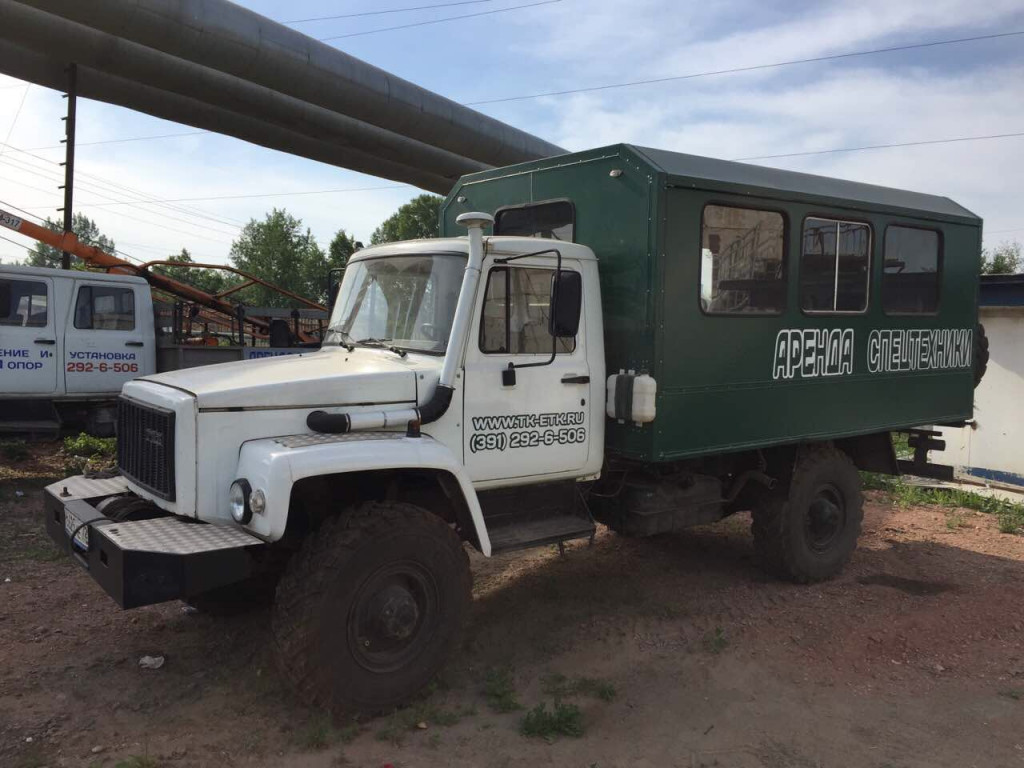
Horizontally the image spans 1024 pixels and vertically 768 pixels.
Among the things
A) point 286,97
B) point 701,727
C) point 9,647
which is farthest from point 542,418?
point 286,97

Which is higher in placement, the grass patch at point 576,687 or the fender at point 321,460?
the fender at point 321,460

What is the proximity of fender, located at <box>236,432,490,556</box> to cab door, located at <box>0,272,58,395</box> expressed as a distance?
263 inches

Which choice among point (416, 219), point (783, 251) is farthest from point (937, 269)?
point (416, 219)

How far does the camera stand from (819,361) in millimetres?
5703

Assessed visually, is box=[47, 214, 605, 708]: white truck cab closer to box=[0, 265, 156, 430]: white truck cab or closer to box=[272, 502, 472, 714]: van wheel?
box=[272, 502, 472, 714]: van wheel

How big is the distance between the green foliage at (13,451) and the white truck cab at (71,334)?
1171 millimetres

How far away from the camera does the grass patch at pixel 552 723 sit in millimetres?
3725

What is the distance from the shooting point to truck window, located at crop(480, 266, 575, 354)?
14.1 ft

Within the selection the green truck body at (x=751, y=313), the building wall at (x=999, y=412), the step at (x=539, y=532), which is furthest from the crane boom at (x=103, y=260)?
the building wall at (x=999, y=412)

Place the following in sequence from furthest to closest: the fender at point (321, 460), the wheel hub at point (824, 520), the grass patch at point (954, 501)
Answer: the grass patch at point (954, 501), the wheel hub at point (824, 520), the fender at point (321, 460)

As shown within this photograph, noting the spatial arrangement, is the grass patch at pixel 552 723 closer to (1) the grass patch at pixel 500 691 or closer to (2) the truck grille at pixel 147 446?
(1) the grass patch at pixel 500 691

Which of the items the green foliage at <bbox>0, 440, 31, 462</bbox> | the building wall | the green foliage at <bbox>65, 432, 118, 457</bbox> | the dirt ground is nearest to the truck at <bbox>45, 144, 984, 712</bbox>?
the dirt ground

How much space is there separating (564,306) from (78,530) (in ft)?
8.81

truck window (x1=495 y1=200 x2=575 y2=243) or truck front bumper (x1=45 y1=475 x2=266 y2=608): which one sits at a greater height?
truck window (x1=495 y1=200 x2=575 y2=243)
